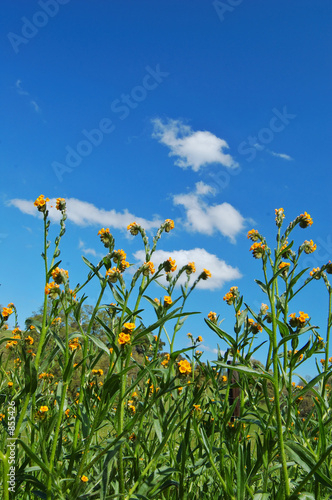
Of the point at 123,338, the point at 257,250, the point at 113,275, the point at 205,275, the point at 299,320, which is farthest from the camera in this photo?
the point at 205,275

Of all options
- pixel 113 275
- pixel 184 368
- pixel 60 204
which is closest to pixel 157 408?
pixel 184 368

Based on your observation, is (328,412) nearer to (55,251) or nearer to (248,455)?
(248,455)

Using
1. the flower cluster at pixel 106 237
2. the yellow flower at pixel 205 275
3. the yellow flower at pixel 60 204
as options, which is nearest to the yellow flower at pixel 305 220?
the yellow flower at pixel 205 275

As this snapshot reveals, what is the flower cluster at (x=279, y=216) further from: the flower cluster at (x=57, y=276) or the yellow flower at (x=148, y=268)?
the flower cluster at (x=57, y=276)

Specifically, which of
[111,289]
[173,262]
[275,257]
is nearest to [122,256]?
[111,289]

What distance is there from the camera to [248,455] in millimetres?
1826

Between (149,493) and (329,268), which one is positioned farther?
(329,268)

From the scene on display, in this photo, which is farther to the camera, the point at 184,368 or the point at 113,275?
the point at 113,275

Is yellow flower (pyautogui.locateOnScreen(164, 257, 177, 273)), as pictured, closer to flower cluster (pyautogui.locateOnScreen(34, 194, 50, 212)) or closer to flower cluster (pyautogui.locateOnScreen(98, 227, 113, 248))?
flower cluster (pyautogui.locateOnScreen(98, 227, 113, 248))

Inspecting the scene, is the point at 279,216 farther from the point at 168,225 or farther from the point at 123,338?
the point at 123,338

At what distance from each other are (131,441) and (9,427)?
42.3 inches

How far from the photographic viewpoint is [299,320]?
177cm

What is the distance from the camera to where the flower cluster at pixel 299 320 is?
5.77 feet

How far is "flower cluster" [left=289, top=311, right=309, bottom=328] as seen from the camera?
176cm
